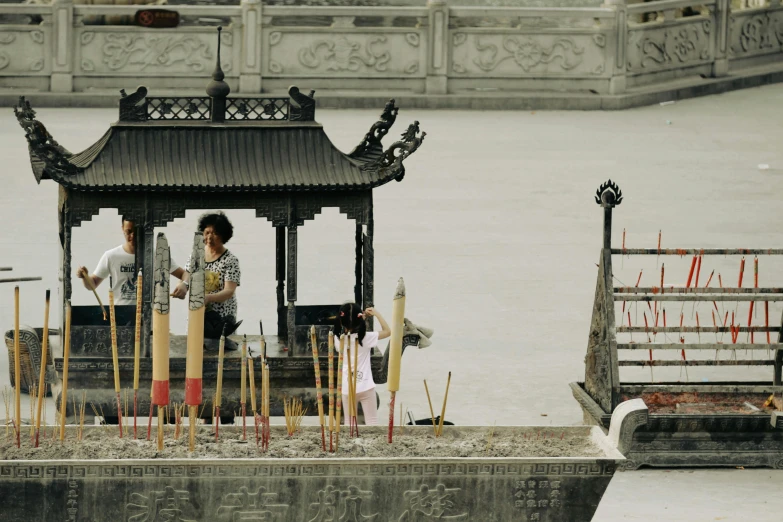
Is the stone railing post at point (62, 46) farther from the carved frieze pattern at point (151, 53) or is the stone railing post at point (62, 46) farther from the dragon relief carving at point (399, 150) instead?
the dragon relief carving at point (399, 150)

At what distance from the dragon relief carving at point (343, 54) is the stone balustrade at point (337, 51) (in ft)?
0.05

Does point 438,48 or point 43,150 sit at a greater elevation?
point 438,48

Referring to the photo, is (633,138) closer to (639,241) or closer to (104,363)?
(639,241)

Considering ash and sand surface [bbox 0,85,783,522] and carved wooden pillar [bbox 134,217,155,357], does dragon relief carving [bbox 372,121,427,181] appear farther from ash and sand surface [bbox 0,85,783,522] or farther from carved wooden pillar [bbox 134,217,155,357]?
Result: ash and sand surface [bbox 0,85,783,522]

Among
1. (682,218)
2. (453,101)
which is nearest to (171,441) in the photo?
(682,218)

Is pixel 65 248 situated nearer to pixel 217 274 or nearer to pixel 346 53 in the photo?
pixel 217 274

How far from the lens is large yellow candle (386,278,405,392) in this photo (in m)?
6.50

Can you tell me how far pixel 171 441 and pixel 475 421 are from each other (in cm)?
357

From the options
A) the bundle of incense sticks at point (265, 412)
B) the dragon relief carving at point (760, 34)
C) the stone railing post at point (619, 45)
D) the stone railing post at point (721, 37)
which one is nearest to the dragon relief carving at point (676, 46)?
the stone railing post at point (721, 37)

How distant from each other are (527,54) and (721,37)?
345 centimetres

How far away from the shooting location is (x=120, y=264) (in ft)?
31.7

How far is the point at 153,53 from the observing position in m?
22.1

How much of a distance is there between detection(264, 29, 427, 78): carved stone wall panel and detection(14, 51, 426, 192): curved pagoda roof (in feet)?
42.7

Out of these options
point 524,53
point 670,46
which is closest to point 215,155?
point 524,53
